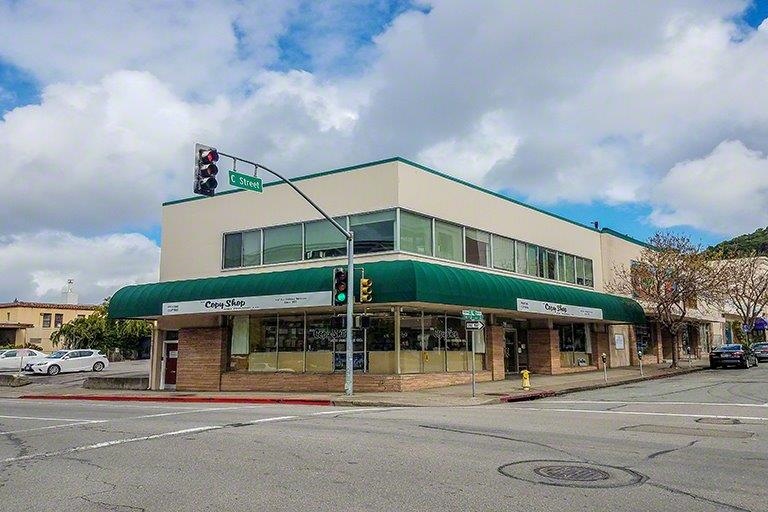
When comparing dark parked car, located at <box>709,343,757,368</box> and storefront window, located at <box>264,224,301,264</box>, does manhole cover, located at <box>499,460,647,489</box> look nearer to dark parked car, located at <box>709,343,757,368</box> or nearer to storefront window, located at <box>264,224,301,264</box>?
storefront window, located at <box>264,224,301,264</box>

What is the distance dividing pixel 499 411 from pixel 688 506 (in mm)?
9939

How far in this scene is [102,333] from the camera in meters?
60.0

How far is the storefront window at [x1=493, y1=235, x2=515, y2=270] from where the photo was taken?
2819 centimetres

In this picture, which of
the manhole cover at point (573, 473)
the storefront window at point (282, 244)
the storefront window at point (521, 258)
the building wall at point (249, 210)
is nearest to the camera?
the manhole cover at point (573, 473)

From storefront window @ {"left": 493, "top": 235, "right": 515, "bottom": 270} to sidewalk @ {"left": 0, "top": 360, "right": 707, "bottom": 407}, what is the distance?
468 centimetres

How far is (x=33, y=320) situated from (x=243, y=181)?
59.6 meters

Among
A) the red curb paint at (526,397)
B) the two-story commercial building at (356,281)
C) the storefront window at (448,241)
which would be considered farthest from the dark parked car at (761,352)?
the red curb paint at (526,397)

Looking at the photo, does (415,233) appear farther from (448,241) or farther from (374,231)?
(448,241)

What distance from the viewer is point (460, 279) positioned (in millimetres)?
22891

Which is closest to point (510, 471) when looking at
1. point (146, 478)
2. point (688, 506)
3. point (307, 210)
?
point (688, 506)

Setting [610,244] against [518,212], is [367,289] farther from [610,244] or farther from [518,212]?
[610,244]

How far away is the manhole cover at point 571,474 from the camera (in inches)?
309

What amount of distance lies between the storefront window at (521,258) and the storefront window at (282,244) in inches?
376

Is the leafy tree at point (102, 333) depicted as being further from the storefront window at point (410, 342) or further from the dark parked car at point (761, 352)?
the dark parked car at point (761, 352)
